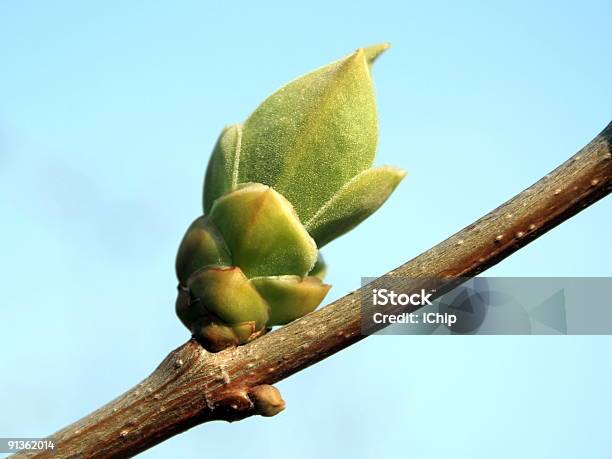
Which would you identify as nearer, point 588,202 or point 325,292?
point 588,202

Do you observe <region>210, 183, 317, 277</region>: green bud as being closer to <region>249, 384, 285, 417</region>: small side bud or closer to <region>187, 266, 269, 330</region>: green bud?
<region>187, 266, 269, 330</region>: green bud

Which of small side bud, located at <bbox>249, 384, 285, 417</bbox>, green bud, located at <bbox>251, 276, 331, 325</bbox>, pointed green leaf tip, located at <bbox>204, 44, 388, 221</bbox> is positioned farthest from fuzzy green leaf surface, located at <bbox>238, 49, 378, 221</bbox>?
small side bud, located at <bbox>249, 384, 285, 417</bbox>

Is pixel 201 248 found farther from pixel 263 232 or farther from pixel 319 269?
pixel 319 269

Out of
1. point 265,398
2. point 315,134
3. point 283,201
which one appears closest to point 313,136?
point 315,134

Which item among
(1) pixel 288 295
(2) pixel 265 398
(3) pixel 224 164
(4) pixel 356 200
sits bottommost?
(2) pixel 265 398

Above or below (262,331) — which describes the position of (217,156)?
above

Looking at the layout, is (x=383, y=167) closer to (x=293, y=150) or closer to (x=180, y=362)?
(x=293, y=150)

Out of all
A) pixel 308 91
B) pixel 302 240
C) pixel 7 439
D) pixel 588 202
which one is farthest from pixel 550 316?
pixel 7 439
